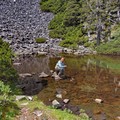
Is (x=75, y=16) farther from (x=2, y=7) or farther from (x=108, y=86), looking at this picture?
(x=108, y=86)

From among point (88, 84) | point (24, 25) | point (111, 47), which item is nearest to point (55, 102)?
point (88, 84)

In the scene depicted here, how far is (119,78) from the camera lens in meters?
25.7

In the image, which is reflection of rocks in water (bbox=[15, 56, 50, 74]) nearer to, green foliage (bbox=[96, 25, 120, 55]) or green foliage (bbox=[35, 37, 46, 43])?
green foliage (bbox=[96, 25, 120, 55])

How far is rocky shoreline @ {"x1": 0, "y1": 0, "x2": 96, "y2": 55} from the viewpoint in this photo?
43.4 metres

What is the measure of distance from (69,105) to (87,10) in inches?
1415

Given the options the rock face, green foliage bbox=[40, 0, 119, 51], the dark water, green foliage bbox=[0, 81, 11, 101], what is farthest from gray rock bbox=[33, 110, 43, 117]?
green foliage bbox=[40, 0, 119, 51]

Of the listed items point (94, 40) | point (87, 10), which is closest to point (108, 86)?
point (94, 40)

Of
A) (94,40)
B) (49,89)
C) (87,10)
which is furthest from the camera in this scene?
(87,10)

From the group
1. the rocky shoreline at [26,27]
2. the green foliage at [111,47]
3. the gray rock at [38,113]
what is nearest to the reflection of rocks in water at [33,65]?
the rocky shoreline at [26,27]

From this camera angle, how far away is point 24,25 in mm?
55844

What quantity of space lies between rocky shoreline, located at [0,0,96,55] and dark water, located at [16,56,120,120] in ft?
28.9

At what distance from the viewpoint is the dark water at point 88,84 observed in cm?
1773

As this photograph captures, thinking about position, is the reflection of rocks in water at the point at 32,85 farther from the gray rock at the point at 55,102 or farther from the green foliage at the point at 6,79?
the gray rock at the point at 55,102

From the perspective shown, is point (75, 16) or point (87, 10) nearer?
point (87, 10)
